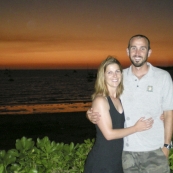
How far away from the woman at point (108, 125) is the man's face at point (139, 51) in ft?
0.93

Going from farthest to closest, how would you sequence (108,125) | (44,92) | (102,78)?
(44,92)
(102,78)
(108,125)

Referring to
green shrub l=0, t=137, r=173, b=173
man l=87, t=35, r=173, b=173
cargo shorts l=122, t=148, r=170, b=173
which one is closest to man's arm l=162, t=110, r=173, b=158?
man l=87, t=35, r=173, b=173

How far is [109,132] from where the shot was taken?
286cm

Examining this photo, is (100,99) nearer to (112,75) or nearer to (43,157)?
(112,75)

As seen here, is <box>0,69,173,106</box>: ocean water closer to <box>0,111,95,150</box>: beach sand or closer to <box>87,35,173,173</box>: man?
<box>0,111,95,150</box>: beach sand

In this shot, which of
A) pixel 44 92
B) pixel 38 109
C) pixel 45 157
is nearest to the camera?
pixel 45 157

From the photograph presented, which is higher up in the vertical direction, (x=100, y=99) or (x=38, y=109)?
(x=100, y=99)

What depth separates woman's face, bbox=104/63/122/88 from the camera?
3029 millimetres

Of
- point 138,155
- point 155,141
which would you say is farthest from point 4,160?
point 155,141

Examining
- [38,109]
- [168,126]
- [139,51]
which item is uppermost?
[139,51]

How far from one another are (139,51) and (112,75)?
487 mm

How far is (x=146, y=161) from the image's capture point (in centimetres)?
328

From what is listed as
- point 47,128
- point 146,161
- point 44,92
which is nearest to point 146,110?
point 146,161

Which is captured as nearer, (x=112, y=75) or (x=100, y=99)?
(x=100, y=99)
